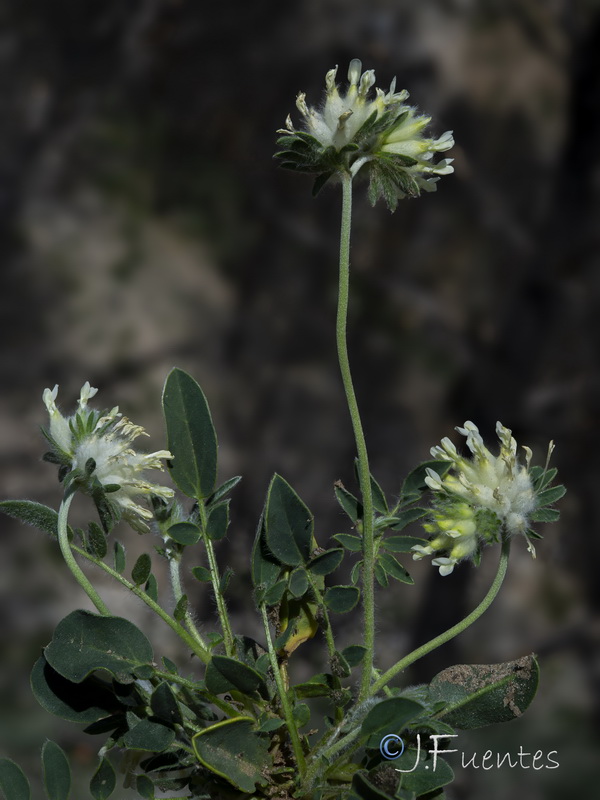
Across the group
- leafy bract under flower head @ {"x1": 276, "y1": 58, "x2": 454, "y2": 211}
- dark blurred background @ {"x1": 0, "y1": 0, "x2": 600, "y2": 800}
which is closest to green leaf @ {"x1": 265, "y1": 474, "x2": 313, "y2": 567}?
leafy bract under flower head @ {"x1": 276, "y1": 58, "x2": 454, "y2": 211}

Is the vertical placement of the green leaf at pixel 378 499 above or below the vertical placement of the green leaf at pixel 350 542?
above

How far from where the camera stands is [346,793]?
50cm

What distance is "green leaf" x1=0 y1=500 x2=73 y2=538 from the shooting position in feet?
1.78

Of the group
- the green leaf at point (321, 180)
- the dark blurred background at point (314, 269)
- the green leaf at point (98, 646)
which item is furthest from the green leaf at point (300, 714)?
the dark blurred background at point (314, 269)

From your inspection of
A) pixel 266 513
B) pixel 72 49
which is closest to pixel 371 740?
pixel 266 513

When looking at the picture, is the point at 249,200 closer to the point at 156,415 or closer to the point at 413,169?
the point at 156,415

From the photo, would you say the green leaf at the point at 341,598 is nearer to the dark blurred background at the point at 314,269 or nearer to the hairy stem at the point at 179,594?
the hairy stem at the point at 179,594

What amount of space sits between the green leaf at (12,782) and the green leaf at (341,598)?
9.1 inches

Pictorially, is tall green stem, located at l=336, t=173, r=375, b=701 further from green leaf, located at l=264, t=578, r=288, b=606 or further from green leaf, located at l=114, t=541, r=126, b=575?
green leaf, located at l=114, t=541, r=126, b=575

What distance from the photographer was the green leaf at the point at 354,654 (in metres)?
0.55

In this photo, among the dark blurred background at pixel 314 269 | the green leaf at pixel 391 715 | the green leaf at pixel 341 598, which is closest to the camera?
the green leaf at pixel 391 715

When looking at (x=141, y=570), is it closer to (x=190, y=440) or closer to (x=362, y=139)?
(x=190, y=440)

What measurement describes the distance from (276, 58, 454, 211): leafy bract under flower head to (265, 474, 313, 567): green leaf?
0.21 metres

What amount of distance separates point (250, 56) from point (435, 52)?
50cm
